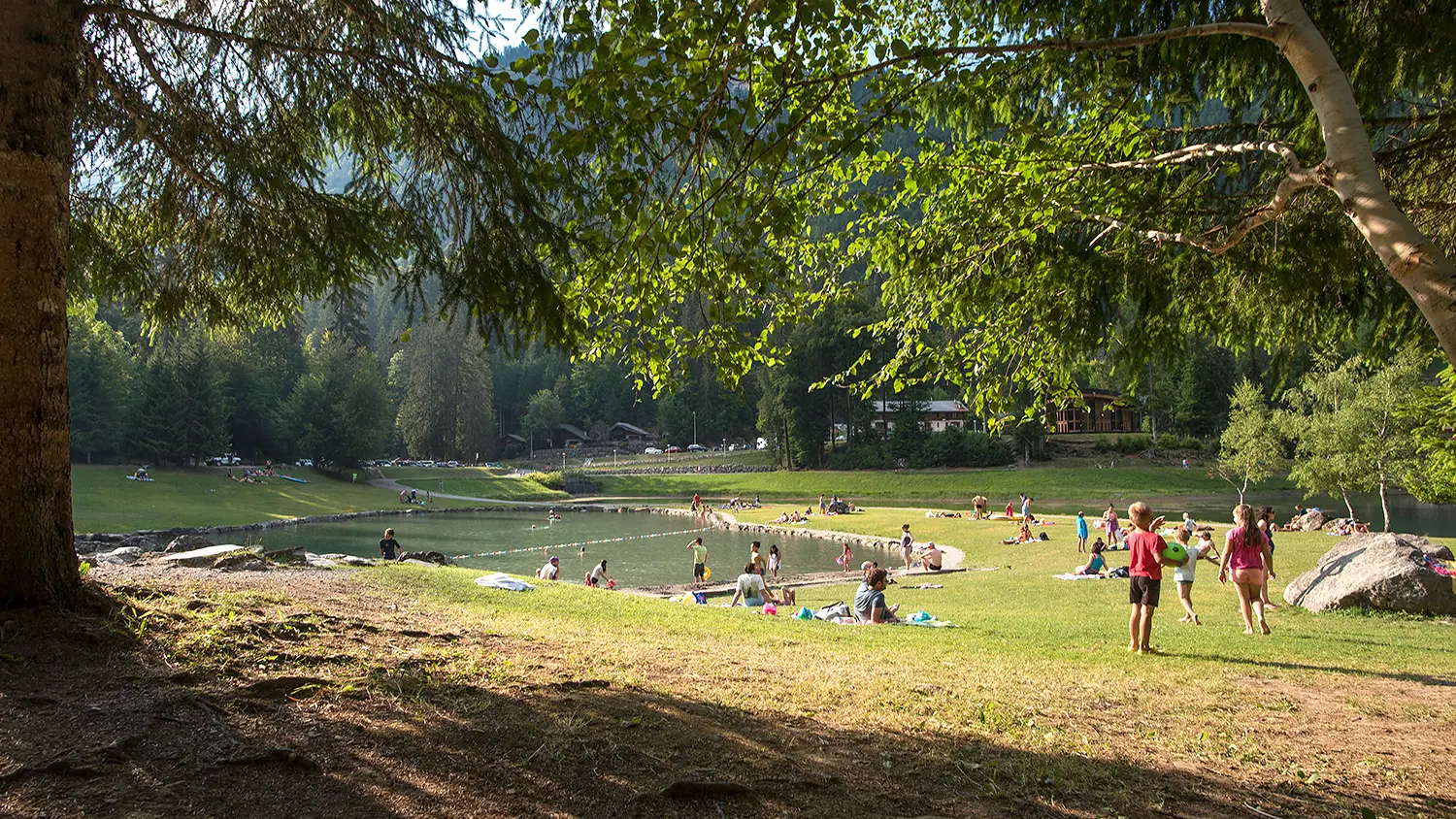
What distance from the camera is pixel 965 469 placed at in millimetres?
59031

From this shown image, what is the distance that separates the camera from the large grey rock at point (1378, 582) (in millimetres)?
11359

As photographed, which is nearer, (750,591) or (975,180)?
(975,180)

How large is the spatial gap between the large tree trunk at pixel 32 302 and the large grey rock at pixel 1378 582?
14631 millimetres

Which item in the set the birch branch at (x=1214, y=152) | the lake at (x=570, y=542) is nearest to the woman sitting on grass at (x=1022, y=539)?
the lake at (x=570, y=542)

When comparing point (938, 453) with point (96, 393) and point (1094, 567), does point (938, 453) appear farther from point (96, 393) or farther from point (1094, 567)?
point (96, 393)

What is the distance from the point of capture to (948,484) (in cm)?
5497

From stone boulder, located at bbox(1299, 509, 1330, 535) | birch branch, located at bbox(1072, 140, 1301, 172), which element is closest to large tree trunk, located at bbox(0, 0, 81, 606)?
birch branch, located at bbox(1072, 140, 1301, 172)

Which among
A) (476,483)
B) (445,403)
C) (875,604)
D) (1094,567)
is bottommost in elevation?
(476,483)

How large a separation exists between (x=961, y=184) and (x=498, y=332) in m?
4.07

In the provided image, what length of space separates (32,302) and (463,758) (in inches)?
141

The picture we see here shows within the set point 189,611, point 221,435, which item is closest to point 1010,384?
point 189,611

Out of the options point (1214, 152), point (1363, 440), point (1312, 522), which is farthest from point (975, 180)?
point (1363, 440)

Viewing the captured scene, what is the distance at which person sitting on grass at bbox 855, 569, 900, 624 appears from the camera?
38.5ft

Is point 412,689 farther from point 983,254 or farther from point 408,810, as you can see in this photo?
point 983,254
